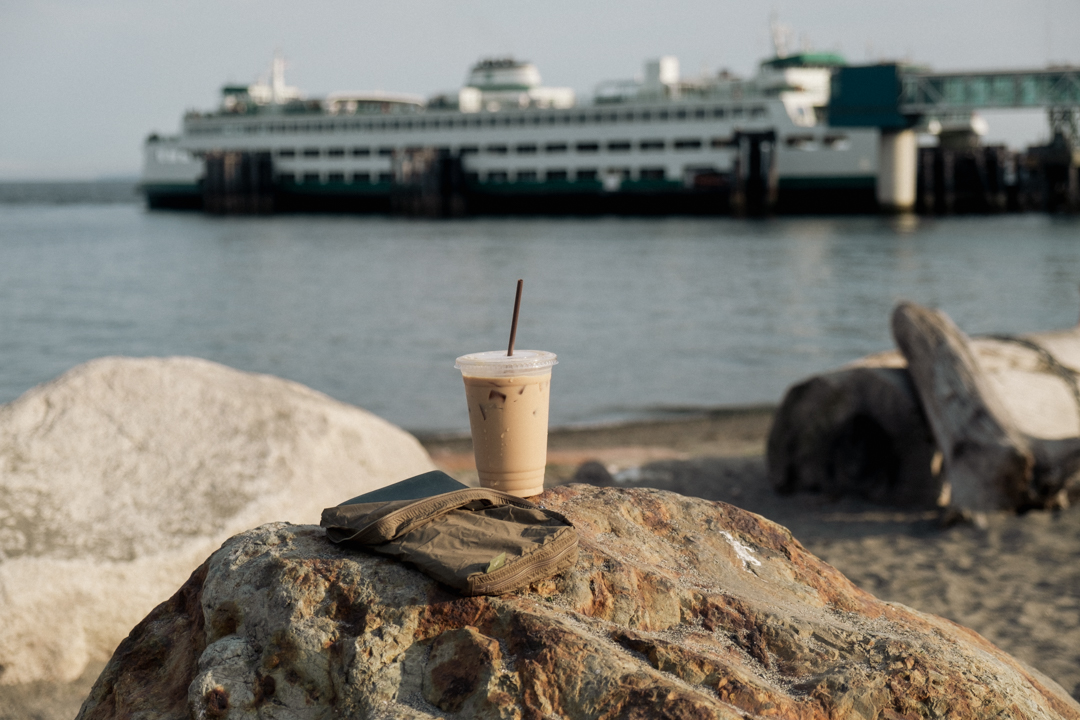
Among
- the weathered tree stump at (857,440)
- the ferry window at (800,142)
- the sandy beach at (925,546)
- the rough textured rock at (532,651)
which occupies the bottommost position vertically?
the sandy beach at (925,546)

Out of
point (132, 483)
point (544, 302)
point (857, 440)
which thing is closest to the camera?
point (132, 483)

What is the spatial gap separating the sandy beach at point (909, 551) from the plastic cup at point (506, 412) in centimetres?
183

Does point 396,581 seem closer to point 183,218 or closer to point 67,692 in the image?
point 67,692

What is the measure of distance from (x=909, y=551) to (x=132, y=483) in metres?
3.80

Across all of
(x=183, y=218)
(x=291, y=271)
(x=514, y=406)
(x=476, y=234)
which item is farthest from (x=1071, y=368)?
(x=183, y=218)

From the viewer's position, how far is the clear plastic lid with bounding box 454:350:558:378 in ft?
6.44

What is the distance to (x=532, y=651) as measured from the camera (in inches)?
55.7

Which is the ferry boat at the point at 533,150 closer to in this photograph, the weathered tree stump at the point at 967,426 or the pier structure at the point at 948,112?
the pier structure at the point at 948,112

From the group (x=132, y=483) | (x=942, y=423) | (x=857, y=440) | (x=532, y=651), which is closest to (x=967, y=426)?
(x=942, y=423)

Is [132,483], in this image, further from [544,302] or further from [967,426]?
[544,302]

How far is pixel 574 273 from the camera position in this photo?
24328mm

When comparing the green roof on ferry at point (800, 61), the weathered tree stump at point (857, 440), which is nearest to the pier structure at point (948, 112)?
the green roof on ferry at point (800, 61)

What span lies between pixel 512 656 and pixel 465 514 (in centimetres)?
26

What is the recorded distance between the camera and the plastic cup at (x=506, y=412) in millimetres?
1981
